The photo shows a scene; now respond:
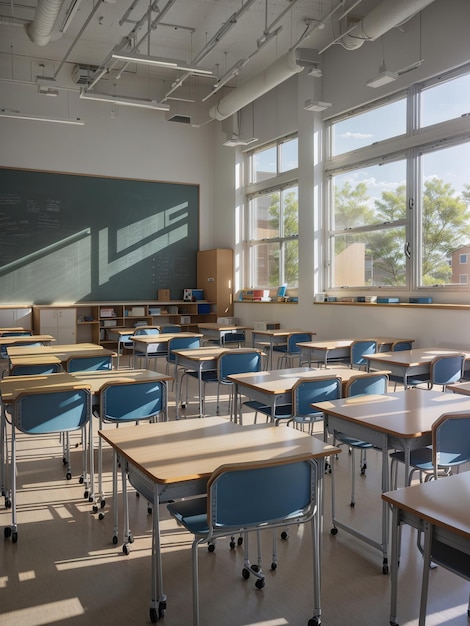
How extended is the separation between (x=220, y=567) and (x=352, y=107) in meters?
7.58

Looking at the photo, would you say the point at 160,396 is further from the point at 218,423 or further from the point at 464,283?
the point at 464,283

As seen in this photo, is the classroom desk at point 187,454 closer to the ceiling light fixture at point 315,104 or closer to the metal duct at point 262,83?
the ceiling light fixture at point 315,104

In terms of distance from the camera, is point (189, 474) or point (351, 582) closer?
point (189, 474)

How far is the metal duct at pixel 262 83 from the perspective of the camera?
8289 millimetres

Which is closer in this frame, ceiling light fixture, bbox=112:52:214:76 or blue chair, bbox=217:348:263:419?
blue chair, bbox=217:348:263:419

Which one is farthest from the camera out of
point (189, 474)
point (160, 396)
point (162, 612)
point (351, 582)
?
point (160, 396)

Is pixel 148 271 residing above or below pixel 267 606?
above

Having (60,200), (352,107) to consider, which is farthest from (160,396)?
(60,200)

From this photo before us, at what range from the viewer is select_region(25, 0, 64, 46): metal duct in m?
6.95

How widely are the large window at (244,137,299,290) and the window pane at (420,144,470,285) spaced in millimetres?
3133

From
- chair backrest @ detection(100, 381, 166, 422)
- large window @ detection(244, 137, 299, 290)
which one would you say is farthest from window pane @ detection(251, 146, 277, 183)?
chair backrest @ detection(100, 381, 166, 422)

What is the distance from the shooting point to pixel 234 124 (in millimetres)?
11781

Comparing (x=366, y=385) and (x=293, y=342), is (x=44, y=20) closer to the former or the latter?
(x=293, y=342)

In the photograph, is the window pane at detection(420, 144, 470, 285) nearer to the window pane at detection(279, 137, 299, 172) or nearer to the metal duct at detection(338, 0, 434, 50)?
the metal duct at detection(338, 0, 434, 50)
